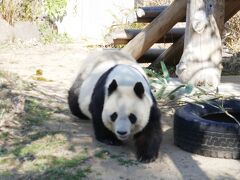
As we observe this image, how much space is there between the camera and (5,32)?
1074 centimetres

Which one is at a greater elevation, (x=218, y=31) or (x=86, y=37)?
(x=218, y=31)

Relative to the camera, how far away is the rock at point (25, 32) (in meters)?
10.8

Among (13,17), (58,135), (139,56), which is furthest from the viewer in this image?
(13,17)

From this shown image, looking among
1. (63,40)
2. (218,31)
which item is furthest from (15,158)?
(63,40)

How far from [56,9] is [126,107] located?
24.5ft

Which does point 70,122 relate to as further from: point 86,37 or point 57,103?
point 86,37

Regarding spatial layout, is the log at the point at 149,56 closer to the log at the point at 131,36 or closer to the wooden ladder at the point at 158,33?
the wooden ladder at the point at 158,33

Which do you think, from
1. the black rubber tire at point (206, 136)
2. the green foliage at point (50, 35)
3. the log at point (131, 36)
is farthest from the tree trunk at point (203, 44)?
the green foliage at point (50, 35)

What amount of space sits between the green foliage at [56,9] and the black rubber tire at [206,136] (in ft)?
23.8

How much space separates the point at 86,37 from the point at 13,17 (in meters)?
1.61

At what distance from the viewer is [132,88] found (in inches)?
170

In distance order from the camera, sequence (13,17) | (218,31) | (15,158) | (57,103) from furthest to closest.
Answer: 1. (13,17)
2. (218,31)
3. (57,103)
4. (15,158)

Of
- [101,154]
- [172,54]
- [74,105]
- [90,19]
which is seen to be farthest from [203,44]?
[90,19]

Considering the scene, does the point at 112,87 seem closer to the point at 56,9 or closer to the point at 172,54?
the point at 172,54
